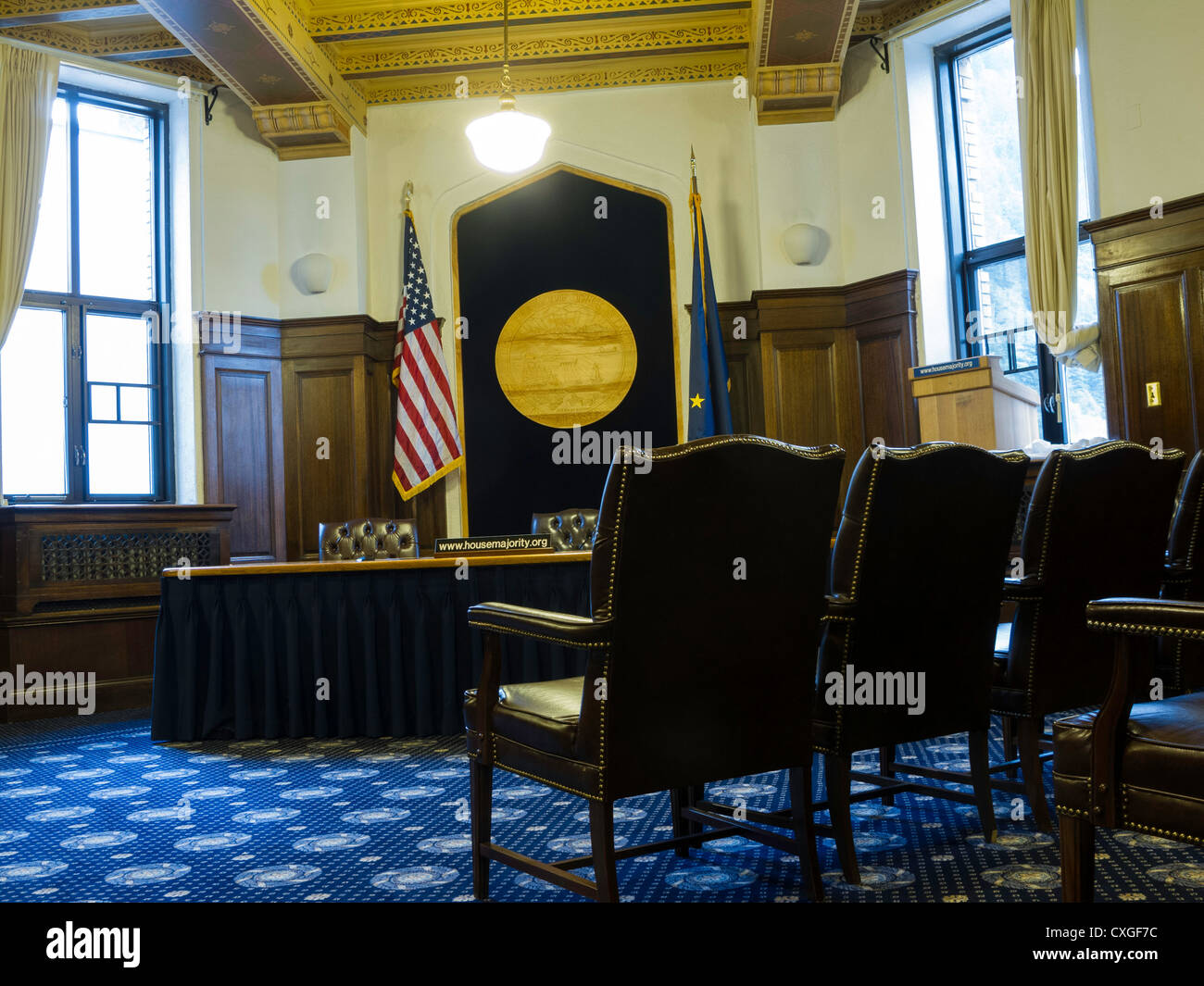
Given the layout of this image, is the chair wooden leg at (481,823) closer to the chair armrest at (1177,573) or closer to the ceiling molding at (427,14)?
the chair armrest at (1177,573)

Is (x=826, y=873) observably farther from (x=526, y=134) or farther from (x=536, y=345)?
(x=536, y=345)

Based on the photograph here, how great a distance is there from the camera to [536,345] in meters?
7.64

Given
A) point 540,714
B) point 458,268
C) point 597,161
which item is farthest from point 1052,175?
point 540,714

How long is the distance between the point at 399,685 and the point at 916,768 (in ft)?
7.66

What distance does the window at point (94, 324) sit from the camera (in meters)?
6.71

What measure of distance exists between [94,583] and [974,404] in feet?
16.4

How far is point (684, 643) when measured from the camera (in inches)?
84.0

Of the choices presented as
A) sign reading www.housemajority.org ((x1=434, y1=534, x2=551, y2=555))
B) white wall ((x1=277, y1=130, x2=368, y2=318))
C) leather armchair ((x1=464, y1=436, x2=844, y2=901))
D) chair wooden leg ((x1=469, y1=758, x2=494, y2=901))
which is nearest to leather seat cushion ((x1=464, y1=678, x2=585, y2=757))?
leather armchair ((x1=464, y1=436, x2=844, y2=901))

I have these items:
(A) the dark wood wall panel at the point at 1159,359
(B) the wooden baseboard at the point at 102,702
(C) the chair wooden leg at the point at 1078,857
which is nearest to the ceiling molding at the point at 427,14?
(A) the dark wood wall panel at the point at 1159,359

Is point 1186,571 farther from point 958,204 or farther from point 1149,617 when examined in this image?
point 958,204

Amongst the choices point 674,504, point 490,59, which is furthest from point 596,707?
point 490,59

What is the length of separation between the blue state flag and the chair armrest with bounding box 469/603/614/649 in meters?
4.64

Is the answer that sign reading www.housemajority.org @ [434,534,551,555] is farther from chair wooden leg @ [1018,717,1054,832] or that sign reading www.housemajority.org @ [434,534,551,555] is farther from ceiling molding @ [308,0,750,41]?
ceiling molding @ [308,0,750,41]

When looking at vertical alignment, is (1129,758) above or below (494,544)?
below
